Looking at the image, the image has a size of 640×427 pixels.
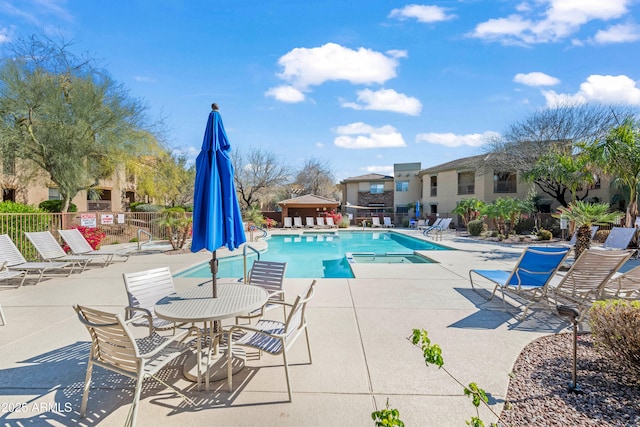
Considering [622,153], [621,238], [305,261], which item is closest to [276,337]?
[305,261]

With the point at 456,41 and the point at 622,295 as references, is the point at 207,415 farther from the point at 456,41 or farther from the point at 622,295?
the point at 456,41

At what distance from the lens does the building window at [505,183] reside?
982 inches

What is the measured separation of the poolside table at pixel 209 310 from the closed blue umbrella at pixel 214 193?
0.19 m

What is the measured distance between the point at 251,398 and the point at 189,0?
9516mm

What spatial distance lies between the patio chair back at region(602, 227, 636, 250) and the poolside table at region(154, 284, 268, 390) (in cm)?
1175

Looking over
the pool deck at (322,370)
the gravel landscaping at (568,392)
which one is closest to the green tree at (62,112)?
the pool deck at (322,370)

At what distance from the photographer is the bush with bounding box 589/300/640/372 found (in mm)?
2541

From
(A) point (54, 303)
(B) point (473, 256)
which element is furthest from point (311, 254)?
(A) point (54, 303)

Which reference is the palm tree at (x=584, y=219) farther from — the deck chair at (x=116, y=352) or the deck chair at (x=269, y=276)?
A: the deck chair at (x=116, y=352)

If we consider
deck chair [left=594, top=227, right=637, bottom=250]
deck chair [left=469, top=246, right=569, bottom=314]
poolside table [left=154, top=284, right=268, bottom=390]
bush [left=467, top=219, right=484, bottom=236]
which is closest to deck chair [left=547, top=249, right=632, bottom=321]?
deck chair [left=469, top=246, right=569, bottom=314]

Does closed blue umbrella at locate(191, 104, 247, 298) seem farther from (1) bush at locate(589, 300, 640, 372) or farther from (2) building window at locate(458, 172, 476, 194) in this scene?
(2) building window at locate(458, 172, 476, 194)

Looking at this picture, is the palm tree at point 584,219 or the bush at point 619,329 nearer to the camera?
the bush at point 619,329

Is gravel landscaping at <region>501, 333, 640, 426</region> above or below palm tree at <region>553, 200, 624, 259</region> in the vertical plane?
below

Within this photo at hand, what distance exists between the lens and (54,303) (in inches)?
195
